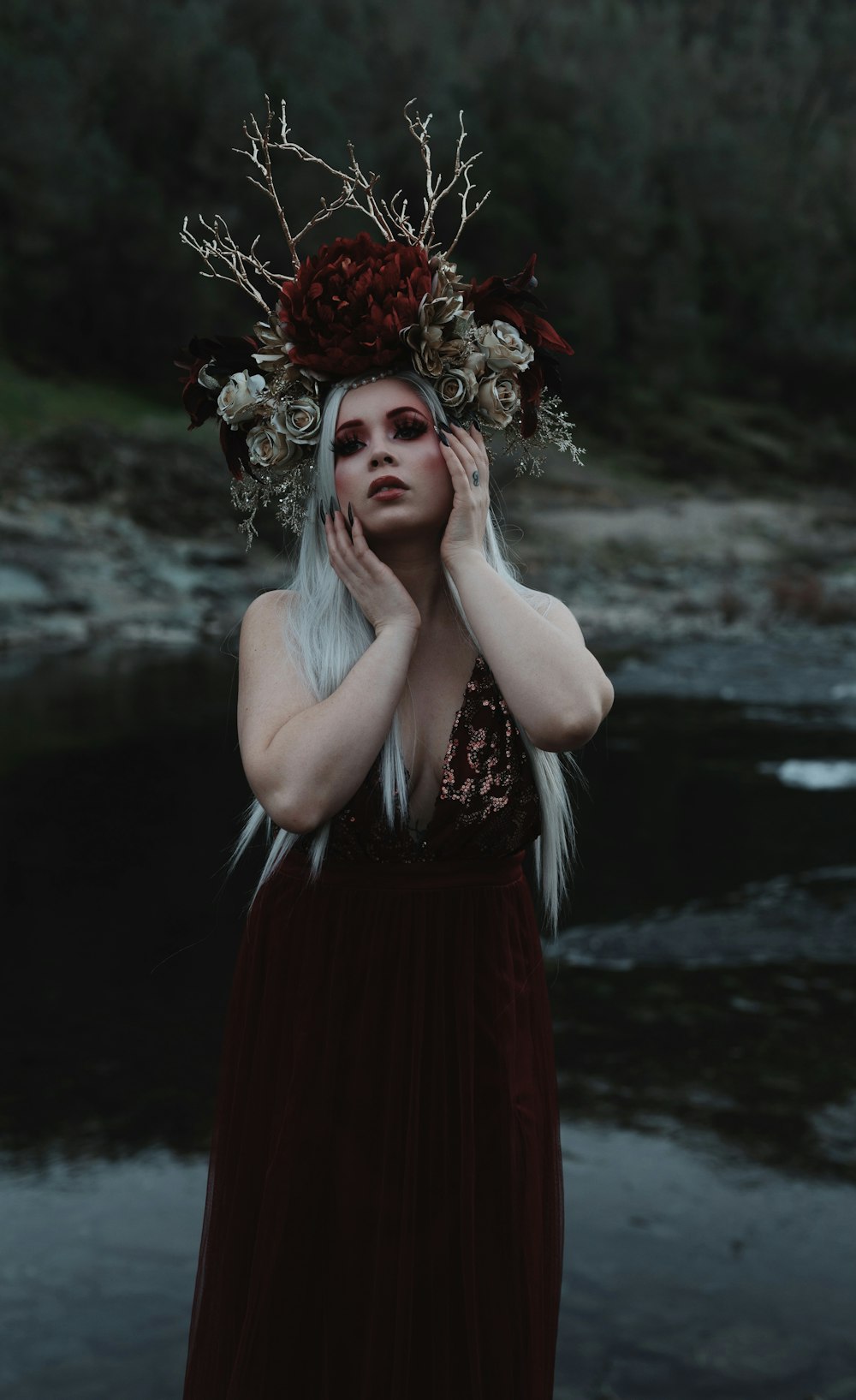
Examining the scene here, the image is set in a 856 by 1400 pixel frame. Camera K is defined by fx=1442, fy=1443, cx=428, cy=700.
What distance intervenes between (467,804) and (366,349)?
27.0 inches

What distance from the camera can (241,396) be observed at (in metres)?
2.21

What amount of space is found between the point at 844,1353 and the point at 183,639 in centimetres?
1341

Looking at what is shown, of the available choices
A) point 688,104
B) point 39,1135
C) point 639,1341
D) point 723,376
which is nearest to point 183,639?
point 39,1135

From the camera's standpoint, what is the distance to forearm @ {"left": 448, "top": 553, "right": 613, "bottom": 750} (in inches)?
79.4

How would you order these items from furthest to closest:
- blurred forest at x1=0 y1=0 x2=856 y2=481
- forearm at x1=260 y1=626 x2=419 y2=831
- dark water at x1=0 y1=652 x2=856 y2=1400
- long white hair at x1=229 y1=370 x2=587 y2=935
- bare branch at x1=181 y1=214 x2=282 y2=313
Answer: blurred forest at x1=0 y1=0 x2=856 y2=481 < dark water at x1=0 y1=652 x2=856 y2=1400 < bare branch at x1=181 y1=214 x2=282 y2=313 < long white hair at x1=229 y1=370 x2=587 y2=935 < forearm at x1=260 y1=626 x2=419 y2=831

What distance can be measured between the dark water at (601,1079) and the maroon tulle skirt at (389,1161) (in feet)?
2.87

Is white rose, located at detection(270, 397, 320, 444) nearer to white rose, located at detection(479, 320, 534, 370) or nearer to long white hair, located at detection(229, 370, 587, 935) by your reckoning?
long white hair, located at detection(229, 370, 587, 935)

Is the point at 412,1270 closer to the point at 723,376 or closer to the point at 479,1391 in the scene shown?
the point at 479,1391

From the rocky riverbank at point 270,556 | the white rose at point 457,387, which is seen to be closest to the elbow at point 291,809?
the white rose at point 457,387

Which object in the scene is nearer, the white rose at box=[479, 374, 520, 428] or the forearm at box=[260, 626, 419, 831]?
the forearm at box=[260, 626, 419, 831]

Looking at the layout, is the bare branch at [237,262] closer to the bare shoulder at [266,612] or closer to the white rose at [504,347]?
the white rose at [504,347]

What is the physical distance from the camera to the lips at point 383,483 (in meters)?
2.11

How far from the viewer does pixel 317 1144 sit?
2.05 m

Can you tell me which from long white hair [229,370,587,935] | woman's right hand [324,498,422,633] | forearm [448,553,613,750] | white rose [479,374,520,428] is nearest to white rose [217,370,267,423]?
long white hair [229,370,587,935]
